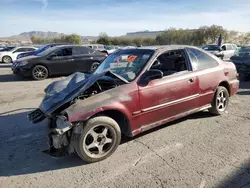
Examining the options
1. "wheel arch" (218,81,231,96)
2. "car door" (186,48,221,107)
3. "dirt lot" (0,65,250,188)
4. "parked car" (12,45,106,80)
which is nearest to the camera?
"dirt lot" (0,65,250,188)

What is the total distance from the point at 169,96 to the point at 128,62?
0.97 meters

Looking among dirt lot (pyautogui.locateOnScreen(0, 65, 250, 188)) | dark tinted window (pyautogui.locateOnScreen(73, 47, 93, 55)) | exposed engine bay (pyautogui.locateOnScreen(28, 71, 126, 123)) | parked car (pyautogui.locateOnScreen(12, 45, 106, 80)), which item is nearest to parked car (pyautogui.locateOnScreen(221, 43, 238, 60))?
parked car (pyautogui.locateOnScreen(12, 45, 106, 80))

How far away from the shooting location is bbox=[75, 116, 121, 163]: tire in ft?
10.8

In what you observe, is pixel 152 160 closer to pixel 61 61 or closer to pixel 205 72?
pixel 205 72

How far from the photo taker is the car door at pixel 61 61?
1105cm

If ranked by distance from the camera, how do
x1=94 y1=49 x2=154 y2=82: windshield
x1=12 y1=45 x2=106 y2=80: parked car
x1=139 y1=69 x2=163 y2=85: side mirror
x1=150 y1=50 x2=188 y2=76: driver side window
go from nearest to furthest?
x1=139 y1=69 x2=163 y2=85: side mirror < x1=94 y1=49 x2=154 y2=82: windshield < x1=150 y1=50 x2=188 y2=76: driver side window < x1=12 y1=45 x2=106 y2=80: parked car

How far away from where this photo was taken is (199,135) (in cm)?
426

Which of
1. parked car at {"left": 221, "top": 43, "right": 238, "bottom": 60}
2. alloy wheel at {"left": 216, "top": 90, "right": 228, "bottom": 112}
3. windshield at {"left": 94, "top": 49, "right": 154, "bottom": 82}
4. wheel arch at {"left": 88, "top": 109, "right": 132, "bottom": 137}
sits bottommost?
parked car at {"left": 221, "top": 43, "right": 238, "bottom": 60}

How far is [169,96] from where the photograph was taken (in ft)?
13.6

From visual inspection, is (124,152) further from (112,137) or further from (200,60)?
(200,60)

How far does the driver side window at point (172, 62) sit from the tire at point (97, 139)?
1.64 meters

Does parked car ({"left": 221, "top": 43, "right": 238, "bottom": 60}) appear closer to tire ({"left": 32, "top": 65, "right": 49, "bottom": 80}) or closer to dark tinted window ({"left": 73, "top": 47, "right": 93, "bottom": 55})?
dark tinted window ({"left": 73, "top": 47, "right": 93, "bottom": 55})

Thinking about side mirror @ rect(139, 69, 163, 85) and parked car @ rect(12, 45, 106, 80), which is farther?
parked car @ rect(12, 45, 106, 80)

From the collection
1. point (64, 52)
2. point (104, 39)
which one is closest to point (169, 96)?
point (64, 52)
